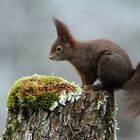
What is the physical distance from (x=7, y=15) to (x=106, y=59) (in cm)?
574

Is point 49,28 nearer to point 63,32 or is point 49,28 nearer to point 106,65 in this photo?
point 63,32

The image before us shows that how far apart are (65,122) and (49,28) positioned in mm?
6313

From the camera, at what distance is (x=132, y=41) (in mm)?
10789

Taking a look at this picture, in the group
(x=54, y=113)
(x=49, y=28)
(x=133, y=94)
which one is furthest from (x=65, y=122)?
(x=49, y=28)

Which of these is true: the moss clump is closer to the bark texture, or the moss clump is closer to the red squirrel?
the bark texture

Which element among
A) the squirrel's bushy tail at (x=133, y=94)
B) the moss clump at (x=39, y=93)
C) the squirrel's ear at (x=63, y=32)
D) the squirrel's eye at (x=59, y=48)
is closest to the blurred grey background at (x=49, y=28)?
the squirrel's eye at (x=59, y=48)

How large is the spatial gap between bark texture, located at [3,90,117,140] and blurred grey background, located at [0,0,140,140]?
15.4 feet

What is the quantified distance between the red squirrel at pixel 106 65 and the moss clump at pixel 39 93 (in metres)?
0.55

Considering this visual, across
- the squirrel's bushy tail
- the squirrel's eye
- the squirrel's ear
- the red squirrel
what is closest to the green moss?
the red squirrel

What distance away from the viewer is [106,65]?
5.79m

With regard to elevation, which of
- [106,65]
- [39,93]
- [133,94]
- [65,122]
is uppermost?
[106,65]

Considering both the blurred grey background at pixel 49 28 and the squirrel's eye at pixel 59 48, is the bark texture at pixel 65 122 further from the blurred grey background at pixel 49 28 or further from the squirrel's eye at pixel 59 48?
the blurred grey background at pixel 49 28

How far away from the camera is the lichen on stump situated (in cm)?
482

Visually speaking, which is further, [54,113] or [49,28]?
[49,28]
